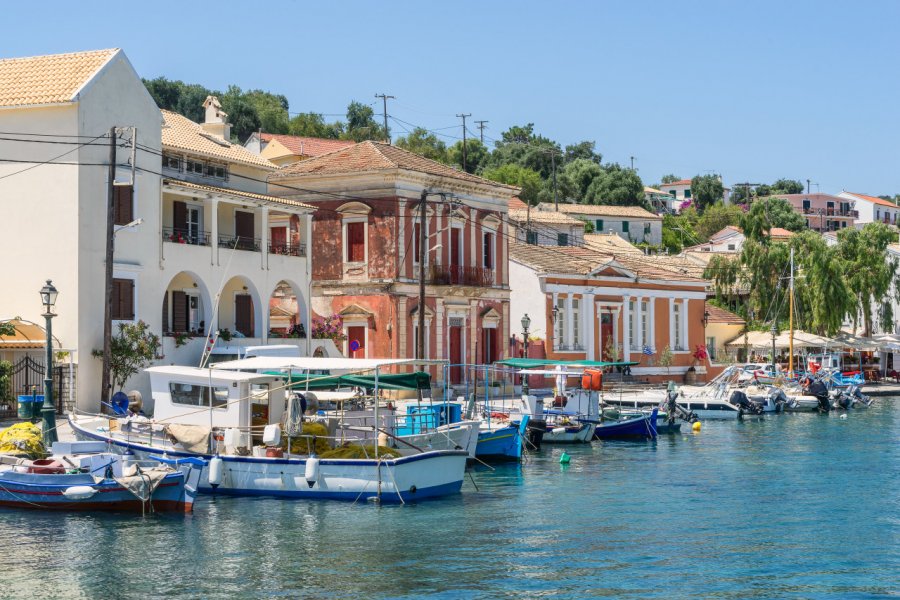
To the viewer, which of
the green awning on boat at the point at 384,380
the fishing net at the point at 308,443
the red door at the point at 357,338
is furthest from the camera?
the red door at the point at 357,338

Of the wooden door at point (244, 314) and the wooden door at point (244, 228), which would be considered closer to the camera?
the wooden door at point (244, 228)

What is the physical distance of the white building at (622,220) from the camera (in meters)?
108

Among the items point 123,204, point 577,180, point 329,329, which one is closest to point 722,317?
point 329,329

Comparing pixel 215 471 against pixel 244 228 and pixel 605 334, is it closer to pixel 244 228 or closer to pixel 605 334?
pixel 244 228

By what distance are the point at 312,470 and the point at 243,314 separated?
2157 cm

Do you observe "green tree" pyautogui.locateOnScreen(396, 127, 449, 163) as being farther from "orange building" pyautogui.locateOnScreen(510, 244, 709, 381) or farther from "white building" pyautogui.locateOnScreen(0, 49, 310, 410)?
"white building" pyautogui.locateOnScreen(0, 49, 310, 410)

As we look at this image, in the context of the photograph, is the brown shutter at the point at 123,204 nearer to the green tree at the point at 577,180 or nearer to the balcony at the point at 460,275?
the balcony at the point at 460,275

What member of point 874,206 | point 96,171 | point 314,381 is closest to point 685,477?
point 314,381

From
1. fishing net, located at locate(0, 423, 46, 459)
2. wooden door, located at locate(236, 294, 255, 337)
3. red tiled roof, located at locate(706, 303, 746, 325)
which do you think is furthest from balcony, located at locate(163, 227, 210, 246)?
red tiled roof, located at locate(706, 303, 746, 325)

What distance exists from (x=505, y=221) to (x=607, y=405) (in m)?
11.0

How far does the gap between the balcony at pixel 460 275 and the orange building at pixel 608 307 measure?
426cm

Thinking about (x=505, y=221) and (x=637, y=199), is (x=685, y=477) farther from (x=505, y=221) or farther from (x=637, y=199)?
(x=637, y=199)

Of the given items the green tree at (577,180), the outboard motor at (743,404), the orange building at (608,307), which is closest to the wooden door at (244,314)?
the orange building at (608,307)

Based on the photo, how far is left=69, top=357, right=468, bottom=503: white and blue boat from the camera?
27438 millimetres
